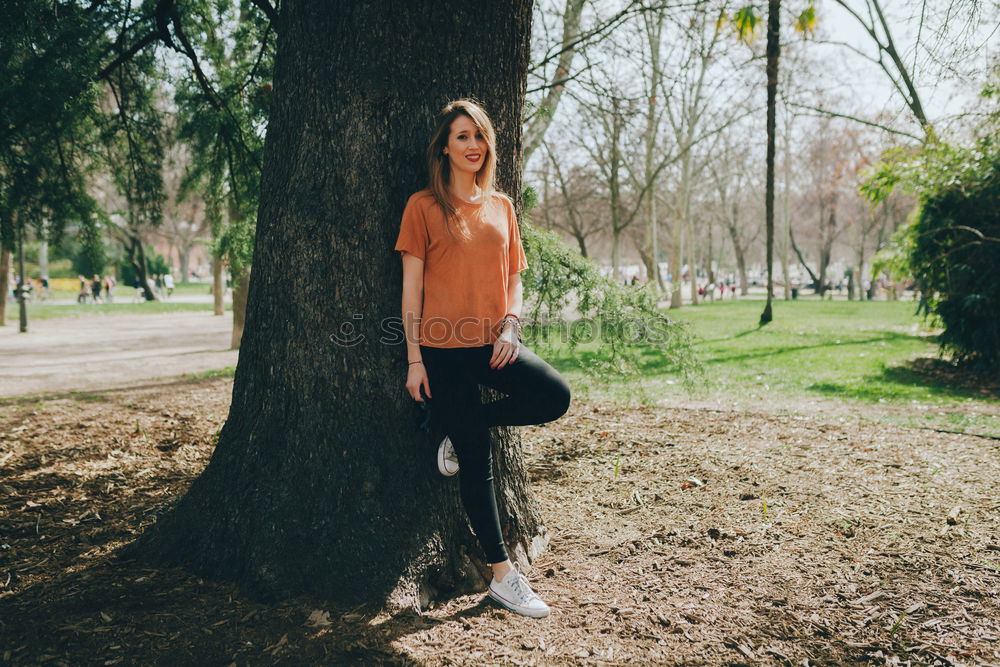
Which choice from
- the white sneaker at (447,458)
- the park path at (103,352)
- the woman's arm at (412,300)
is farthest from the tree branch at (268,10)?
the park path at (103,352)

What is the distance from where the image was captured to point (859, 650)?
2389 millimetres

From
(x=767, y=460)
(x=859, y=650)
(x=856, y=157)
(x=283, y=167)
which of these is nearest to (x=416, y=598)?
(x=859, y=650)

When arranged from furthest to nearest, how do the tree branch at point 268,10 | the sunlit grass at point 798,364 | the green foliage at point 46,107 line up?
the sunlit grass at point 798,364 → the green foliage at point 46,107 → the tree branch at point 268,10

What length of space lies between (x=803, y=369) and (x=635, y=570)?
8445mm

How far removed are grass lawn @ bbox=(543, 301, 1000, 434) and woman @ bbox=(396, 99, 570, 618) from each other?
2415 mm

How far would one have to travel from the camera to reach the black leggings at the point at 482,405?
2.65m

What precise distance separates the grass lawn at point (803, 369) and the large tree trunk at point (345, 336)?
99.9 inches

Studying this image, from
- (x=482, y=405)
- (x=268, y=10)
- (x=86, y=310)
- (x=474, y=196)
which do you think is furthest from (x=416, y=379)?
(x=86, y=310)

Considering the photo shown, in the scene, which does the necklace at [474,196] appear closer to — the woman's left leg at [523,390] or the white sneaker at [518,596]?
the woman's left leg at [523,390]

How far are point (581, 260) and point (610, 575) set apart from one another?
2.66 meters

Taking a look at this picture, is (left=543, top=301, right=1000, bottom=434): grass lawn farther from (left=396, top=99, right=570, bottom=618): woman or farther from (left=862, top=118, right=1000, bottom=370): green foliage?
(left=396, top=99, right=570, bottom=618): woman

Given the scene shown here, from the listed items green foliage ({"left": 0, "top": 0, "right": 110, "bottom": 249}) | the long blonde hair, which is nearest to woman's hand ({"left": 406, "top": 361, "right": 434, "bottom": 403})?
the long blonde hair

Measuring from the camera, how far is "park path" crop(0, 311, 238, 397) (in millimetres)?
9461

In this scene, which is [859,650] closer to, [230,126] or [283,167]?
[283,167]
